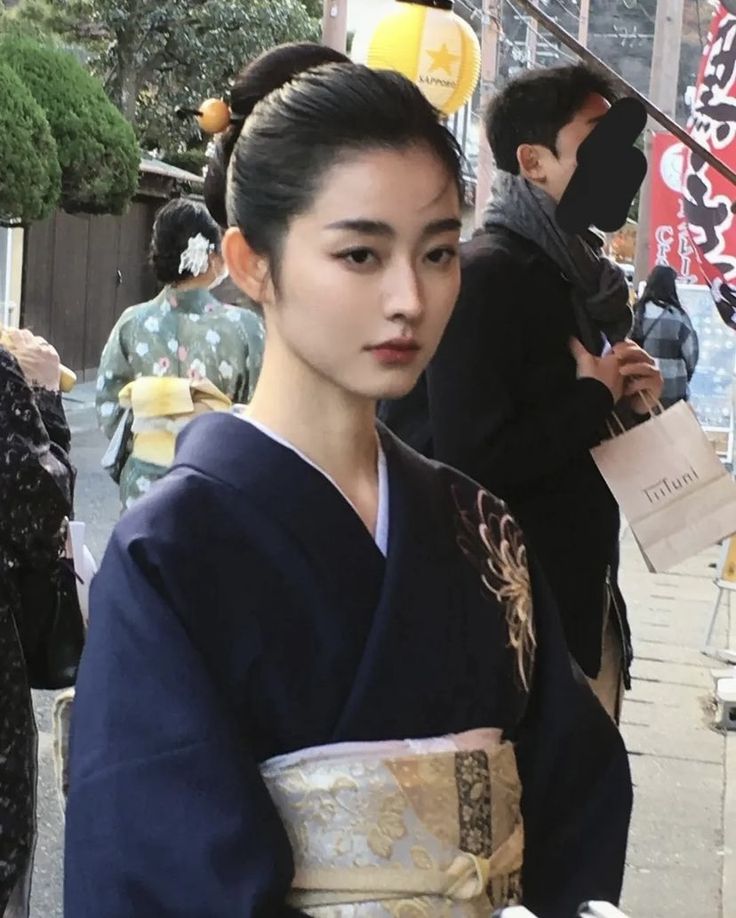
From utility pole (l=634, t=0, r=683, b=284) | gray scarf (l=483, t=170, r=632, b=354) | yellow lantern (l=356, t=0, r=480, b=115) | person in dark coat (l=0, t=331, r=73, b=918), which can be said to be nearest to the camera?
person in dark coat (l=0, t=331, r=73, b=918)

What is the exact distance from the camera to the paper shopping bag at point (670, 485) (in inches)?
105

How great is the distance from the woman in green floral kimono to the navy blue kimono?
332 centimetres

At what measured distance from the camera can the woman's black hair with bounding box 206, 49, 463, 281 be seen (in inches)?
61.2

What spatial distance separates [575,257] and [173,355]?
2.60 metres

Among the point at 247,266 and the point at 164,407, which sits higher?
the point at 247,266

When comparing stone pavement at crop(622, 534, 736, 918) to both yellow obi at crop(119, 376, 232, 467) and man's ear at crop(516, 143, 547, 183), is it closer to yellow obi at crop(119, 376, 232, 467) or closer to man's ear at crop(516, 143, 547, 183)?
yellow obi at crop(119, 376, 232, 467)

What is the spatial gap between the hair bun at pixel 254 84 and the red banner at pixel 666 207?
837 cm

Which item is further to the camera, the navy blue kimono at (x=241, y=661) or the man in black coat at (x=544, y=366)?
the man in black coat at (x=544, y=366)

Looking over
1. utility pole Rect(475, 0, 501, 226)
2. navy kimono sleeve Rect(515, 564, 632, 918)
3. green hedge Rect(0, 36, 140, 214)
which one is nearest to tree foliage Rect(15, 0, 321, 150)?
utility pole Rect(475, 0, 501, 226)

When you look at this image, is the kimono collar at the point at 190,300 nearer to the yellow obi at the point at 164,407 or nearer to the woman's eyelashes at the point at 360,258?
the yellow obi at the point at 164,407

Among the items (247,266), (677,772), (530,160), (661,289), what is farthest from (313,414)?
(661,289)

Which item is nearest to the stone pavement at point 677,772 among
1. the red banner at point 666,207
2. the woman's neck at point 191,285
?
the woman's neck at point 191,285

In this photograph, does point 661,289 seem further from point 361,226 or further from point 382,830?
point 382,830

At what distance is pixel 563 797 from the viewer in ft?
5.69
